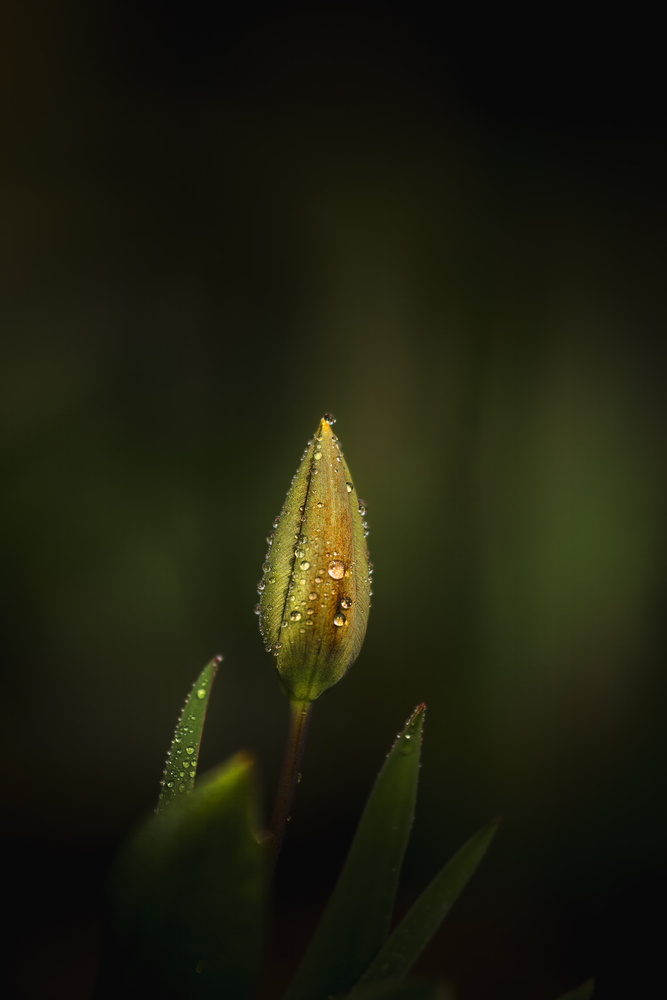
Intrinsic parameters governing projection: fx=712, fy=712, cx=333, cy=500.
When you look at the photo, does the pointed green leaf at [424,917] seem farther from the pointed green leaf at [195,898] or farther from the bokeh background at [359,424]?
the bokeh background at [359,424]

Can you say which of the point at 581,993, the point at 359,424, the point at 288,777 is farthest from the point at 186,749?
the point at 359,424

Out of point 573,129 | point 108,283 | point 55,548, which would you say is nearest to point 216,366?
point 108,283

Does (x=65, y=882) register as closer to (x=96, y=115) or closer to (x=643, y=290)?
(x=96, y=115)

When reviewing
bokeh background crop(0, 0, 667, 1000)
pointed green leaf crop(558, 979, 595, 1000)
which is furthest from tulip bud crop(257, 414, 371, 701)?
bokeh background crop(0, 0, 667, 1000)

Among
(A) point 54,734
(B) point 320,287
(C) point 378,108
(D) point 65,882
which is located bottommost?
(D) point 65,882

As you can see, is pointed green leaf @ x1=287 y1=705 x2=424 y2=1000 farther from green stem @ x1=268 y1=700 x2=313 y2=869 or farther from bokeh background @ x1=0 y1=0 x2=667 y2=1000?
bokeh background @ x1=0 y1=0 x2=667 y2=1000

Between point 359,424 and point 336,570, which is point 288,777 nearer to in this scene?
point 336,570
